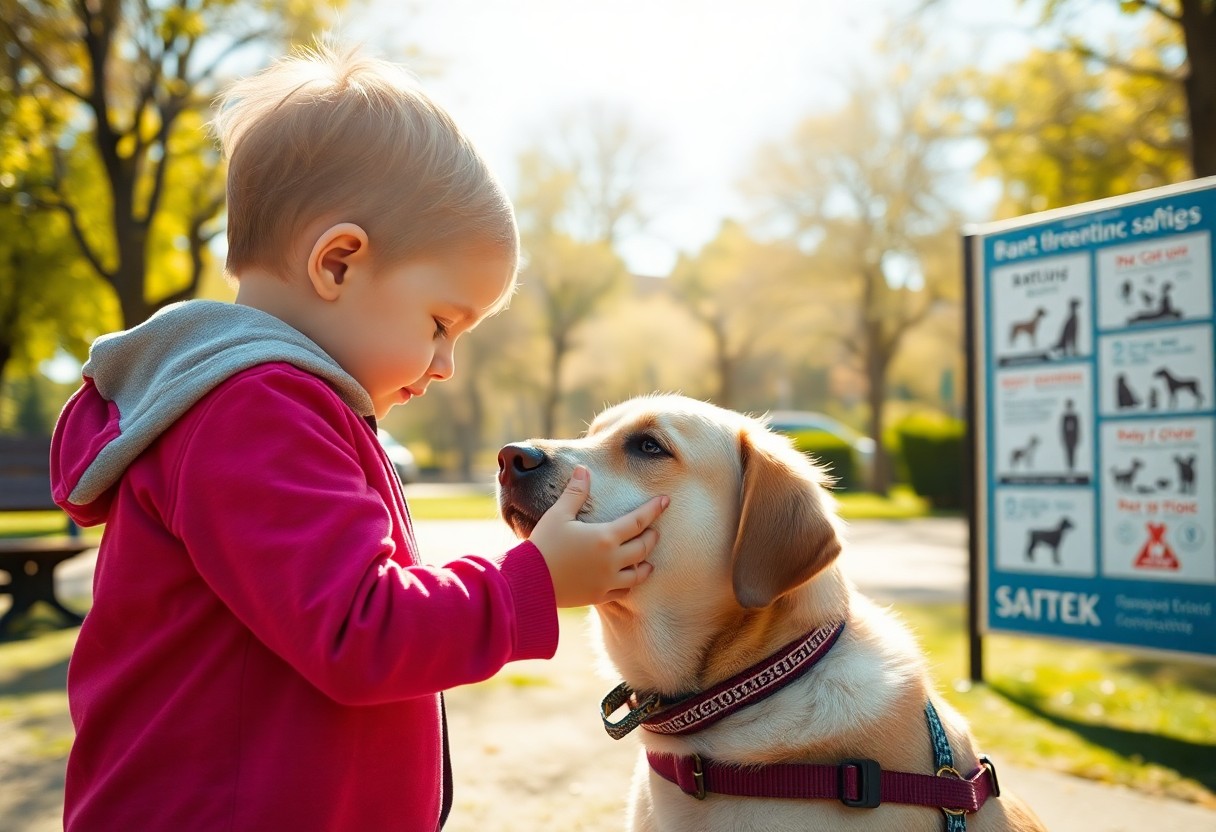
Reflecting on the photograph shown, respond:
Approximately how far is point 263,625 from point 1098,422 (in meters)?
5.29

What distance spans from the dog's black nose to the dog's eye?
44 cm

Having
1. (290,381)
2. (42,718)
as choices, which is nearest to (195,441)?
(290,381)

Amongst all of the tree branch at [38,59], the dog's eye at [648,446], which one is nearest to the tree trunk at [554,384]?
the tree branch at [38,59]

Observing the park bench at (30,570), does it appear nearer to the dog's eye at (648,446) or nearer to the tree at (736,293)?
the dog's eye at (648,446)

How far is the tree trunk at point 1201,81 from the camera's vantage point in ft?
25.9

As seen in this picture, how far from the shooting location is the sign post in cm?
498

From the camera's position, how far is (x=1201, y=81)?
26.1 feet

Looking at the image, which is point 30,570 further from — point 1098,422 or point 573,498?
point 1098,422

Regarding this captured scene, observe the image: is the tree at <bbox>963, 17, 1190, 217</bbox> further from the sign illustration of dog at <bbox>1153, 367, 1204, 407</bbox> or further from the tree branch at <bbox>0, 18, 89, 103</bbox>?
the tree branch at <bbox>0, 18, 89, 103</bbox>

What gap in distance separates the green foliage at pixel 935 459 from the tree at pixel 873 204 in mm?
3557

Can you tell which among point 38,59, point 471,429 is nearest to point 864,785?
point 38,59

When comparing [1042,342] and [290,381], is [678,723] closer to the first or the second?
[290,381]

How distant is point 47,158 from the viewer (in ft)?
51.0

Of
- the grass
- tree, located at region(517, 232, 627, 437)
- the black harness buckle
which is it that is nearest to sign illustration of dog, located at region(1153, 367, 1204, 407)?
the grass
